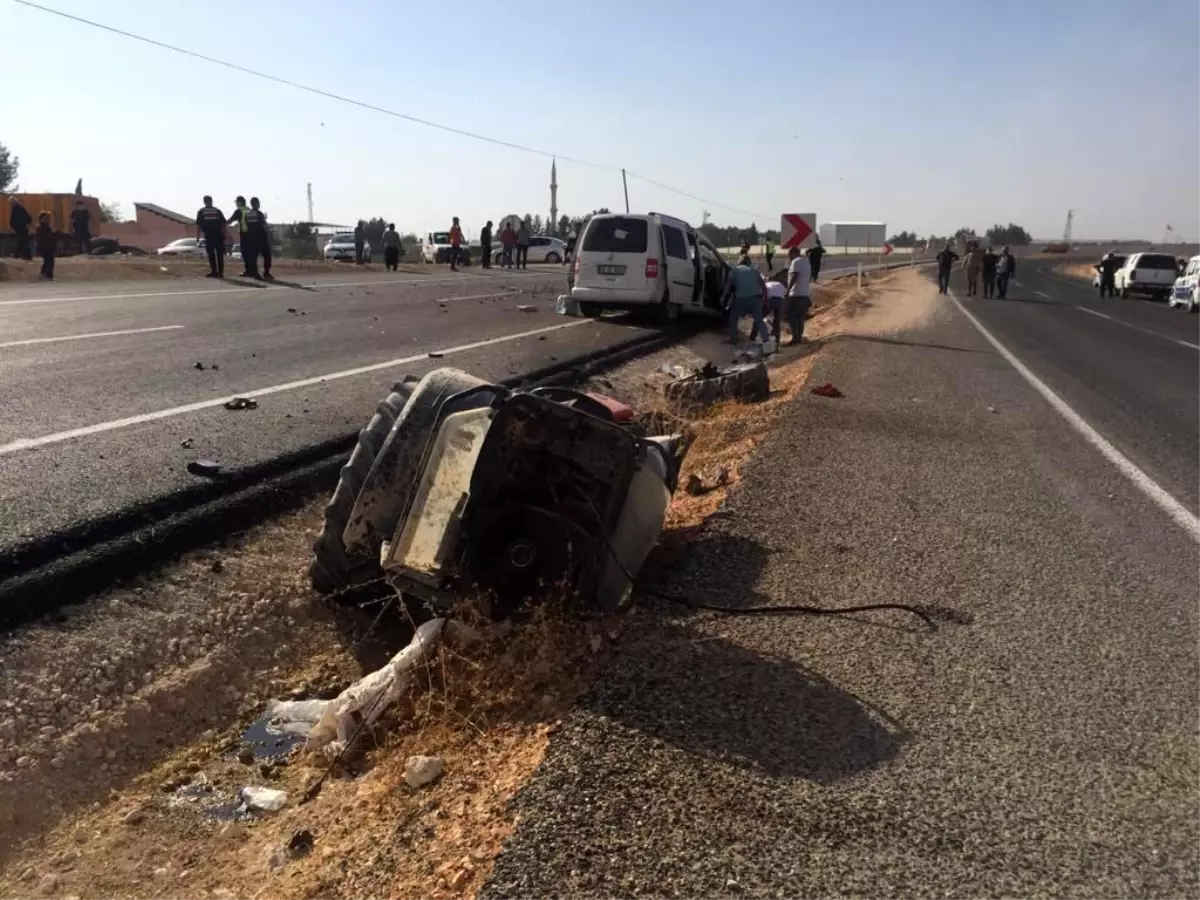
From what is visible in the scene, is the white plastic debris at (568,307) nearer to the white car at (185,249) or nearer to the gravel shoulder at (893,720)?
the gravel shoulder at (893,720)

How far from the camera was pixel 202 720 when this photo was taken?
4.22 m

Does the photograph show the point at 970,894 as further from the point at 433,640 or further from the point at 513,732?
the point at 433,640

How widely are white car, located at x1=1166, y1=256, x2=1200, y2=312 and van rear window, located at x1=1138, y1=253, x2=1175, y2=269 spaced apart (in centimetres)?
498

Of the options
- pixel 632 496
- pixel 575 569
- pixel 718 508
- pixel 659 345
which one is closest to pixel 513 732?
pixel 575 569

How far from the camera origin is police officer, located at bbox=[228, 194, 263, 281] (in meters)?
21.9

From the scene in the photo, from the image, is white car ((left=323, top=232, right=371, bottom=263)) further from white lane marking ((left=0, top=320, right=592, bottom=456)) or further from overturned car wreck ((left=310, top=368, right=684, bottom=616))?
overturned car wreck ((left=310, top=368, right=684, bottom=616))

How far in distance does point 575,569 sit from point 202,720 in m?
1.64

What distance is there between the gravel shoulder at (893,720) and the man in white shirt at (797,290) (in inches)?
425

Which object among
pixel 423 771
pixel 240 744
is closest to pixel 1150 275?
A: pixel 240 744

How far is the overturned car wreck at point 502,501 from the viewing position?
13.1 ft

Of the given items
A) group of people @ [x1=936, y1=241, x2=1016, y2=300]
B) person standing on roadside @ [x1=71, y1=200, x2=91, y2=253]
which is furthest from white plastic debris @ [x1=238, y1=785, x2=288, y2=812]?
person standing on roadside @ [x1=71, y1=200, x2=91, y2=253]

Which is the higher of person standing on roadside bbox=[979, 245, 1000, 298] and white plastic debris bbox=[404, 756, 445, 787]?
person standing on roadside bbox=[979, 245, 1000, 298]

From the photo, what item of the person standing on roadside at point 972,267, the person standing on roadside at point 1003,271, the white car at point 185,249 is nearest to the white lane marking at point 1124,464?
the person standing on roadside at point 972,267

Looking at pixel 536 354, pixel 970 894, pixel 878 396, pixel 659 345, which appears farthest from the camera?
pixel 659 345
